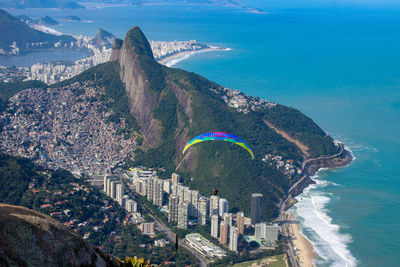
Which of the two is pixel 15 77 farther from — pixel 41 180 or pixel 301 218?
pixel 301 218

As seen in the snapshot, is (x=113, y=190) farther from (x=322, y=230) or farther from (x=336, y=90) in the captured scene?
(x=336, y=90)

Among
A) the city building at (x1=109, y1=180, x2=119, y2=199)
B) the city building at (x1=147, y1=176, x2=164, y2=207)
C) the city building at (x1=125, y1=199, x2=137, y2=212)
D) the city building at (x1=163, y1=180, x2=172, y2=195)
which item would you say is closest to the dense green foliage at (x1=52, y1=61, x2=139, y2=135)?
the city building at (x1=163, y1=180, x2=172, y2=195)

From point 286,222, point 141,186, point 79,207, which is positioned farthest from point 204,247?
point 141,186

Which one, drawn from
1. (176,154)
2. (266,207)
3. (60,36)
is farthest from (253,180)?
(60,36)

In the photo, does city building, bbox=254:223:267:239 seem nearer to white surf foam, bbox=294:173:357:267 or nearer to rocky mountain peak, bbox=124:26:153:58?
white surf foam, bbox=294:173:357:267

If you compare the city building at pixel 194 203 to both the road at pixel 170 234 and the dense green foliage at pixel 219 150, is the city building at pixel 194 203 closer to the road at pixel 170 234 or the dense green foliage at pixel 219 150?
the road at pixel 170 234

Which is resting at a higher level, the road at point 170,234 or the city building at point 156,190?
the city building at point 156,190

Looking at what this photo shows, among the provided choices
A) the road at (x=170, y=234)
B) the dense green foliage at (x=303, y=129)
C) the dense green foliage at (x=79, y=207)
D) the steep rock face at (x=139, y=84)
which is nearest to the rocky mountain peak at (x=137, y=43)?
the steep rock face at (x=139, y=84)

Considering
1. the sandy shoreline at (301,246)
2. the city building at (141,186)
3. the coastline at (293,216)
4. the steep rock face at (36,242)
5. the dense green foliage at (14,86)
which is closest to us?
the steep rock face at (36,242)
